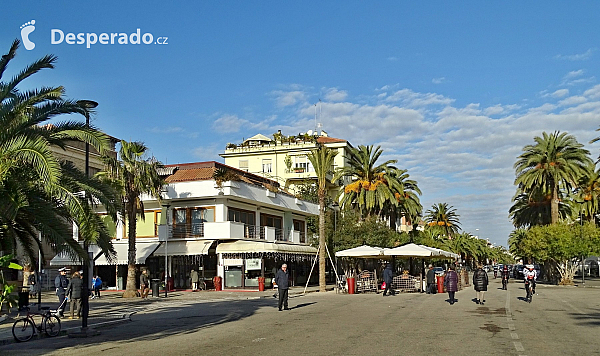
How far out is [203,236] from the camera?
136 feet

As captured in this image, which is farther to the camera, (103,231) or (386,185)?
(386,185)

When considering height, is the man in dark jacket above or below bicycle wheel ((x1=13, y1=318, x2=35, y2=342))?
above

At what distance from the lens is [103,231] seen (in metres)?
17.5

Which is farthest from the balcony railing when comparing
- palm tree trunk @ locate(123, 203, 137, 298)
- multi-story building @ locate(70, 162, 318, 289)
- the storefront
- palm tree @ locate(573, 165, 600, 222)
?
palm tree @ locate(573, 165, 600, 222)

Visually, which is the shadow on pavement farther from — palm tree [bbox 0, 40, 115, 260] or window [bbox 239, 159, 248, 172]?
window [bbox 239, 159, 248, 172]

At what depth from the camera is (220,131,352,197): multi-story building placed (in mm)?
69375

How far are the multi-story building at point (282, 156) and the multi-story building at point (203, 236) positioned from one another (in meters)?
23.0

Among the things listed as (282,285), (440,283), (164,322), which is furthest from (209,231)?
(164,322)

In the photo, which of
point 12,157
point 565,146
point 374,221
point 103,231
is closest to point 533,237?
point 565,146

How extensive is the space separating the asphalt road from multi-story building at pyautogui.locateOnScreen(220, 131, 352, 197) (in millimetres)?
45492

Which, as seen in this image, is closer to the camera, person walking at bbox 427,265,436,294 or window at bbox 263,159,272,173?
person walking at bbox 427,265,436,294

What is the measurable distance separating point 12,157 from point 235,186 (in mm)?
27118

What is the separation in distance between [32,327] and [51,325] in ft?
2.96

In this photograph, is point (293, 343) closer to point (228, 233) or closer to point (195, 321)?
point (195, 321)
